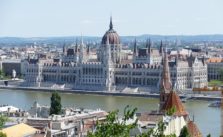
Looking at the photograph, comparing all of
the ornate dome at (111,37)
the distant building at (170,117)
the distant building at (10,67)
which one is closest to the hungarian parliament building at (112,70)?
the ornate dome at (111,37)

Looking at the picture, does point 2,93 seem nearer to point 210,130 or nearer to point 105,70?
point 105,70

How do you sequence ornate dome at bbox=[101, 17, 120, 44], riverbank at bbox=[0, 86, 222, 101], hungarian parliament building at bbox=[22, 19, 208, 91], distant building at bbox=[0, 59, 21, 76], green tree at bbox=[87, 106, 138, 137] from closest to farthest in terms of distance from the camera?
1. green tree at bbox=[87, 106, 138, 137]
2. riverbank at bbox=[0, 86, 222, 101]
3. hungarian parliament building at bbox=[22, 19, 208, 91]
4. ornate dome at bbox=[101, 17, 120, 44]
5. distant building at bbox=[0, 59, 21, 76]

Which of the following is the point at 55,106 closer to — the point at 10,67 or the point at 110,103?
the point at 110,103

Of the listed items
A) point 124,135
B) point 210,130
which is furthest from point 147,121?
point 124,135

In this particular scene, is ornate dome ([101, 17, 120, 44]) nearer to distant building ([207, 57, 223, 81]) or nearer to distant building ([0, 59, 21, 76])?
distant building ([207, 57, 223, 81])

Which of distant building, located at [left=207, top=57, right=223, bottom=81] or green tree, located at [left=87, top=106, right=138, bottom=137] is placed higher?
green tree, located at [left=87, top=106, right=138, bottom=137]

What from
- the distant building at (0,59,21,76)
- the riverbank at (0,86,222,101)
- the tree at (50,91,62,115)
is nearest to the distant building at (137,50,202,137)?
the tree at (50,91,62,115)

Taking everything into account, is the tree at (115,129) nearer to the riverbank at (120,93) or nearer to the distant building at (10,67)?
the riverbank at (120,93)

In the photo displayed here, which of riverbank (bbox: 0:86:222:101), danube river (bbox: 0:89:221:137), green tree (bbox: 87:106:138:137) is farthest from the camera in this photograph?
riverbank (bbox: 0:86:222:101)
